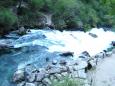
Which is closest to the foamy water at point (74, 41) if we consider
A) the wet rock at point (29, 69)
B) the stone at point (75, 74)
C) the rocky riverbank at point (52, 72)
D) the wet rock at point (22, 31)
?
the wet rock at point (22, 31)

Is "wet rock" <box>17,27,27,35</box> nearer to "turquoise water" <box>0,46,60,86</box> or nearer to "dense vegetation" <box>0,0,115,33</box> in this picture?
"dense vegetation" <box>0,0,115,33</box>

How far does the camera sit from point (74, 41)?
18.2 metres

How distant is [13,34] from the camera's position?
18.0 meters

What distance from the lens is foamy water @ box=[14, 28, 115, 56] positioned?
1648cm

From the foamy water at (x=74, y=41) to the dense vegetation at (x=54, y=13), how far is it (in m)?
1.14

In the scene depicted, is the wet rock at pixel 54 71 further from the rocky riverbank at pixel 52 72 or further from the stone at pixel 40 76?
the stone at pixel 40 76

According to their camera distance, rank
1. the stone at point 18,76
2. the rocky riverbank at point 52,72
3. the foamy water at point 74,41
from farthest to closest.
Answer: the foamy water at point 74,41
the stone at point 18,76
the rocky riverbank at point 52,72

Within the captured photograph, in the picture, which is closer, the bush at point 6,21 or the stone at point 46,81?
the stone at point 46,81

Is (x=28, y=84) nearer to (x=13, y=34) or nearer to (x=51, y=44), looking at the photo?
(x=51, y=44)

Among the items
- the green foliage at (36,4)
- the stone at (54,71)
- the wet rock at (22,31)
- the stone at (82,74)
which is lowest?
the stone at (82,74)

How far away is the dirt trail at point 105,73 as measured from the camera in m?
11.7

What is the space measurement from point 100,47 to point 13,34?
498 centimetres

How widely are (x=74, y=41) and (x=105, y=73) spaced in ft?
18.2

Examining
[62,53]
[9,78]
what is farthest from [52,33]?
[9,78]
